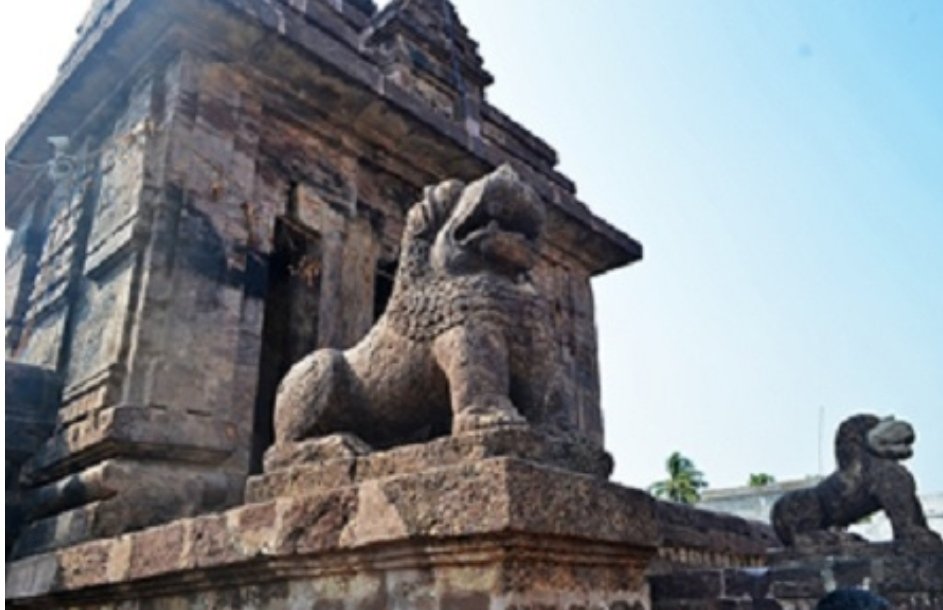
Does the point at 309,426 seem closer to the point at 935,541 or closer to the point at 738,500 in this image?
the point at 935,541

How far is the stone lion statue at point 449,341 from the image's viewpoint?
10.2ft

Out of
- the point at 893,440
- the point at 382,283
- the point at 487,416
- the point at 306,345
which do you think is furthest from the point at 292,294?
the point at 893,440

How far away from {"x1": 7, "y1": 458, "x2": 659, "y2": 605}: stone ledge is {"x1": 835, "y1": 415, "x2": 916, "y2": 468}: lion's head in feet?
13.7

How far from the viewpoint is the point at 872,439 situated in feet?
20.2

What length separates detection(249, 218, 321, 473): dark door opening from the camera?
635 centimetres

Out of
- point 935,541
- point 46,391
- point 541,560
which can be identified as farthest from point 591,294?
point 541,560

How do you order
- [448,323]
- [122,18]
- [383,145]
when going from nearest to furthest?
[448,323] → [122,18] → [383,145]

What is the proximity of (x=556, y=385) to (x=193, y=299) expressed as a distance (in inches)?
119

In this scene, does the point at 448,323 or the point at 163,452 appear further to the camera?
the point at 163,452

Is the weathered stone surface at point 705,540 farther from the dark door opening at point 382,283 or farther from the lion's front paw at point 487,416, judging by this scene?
the dark door opening at point 382,283

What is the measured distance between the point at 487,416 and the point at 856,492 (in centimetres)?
455

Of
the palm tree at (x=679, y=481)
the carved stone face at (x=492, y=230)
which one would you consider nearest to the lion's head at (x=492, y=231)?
the carved stone face at (x=492, y=230)

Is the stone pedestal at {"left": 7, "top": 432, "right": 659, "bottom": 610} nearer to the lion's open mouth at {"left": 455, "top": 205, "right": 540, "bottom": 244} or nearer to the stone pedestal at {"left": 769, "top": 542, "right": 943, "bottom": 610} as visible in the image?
the lion's open mouth at {"left": 455, "top": 205, "right": 540, "bottom": 244}

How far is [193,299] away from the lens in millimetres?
5355
